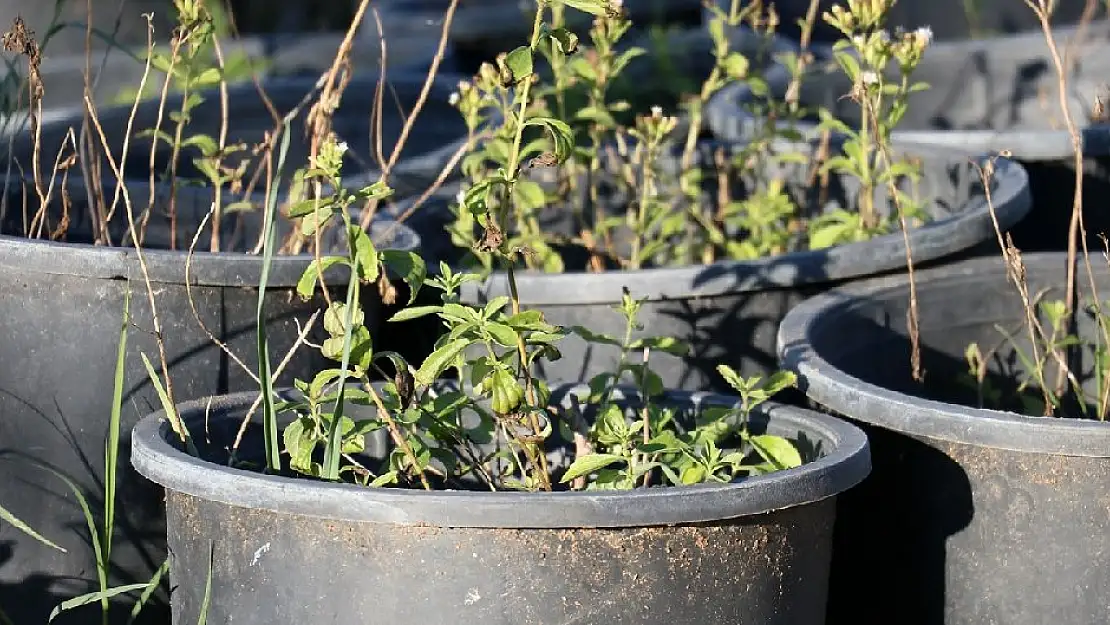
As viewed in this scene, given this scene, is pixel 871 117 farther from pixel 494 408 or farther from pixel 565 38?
pixel 494 408

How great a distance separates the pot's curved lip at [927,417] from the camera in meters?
1.82

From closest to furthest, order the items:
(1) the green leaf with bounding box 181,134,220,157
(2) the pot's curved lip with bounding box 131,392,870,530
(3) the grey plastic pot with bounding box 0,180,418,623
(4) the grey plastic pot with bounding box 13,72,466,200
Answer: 1. (2) the pot's curved lip with bounding box 131,392,870,530
2. (3) the grey plastic pot with bounding box 0,180,418,623
3. (1) the green leaf with bounding box 181,134,220,157
4. (4) the grey plastic pot with bounding box 13,72,466,200

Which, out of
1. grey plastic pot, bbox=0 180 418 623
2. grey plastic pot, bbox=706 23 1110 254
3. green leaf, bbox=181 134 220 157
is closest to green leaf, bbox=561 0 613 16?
grey plastic pot, bbox=0 180 418 623

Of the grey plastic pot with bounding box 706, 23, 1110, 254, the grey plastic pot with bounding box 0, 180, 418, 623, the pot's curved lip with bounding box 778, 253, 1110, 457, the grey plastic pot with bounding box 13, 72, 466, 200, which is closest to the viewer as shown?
the pot's curved lip with bounding box 778, 253, 1110, 457

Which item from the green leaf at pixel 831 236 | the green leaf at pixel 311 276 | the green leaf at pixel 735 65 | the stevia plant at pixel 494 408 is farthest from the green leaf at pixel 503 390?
the green leaf at pixel 735 65

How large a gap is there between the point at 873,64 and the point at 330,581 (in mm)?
1363

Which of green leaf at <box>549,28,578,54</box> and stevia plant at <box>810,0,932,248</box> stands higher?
green leaf at <box>549,28,578,54</box>

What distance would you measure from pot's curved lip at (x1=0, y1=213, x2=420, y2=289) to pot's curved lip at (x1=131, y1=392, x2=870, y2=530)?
0.38 m

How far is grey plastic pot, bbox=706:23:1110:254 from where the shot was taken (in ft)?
10.3

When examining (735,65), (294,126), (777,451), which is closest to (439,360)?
(777,451)

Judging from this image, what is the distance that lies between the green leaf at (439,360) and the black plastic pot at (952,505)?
1.77ft

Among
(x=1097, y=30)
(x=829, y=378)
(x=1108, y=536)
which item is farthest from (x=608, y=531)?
(x=1097, y=30)

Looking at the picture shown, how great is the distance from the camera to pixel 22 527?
195cm

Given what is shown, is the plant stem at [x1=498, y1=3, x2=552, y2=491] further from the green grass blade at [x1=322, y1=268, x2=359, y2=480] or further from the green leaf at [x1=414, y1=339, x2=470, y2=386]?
the green grass blade at [x1=322, y1=268, x2=359, y2=480]
